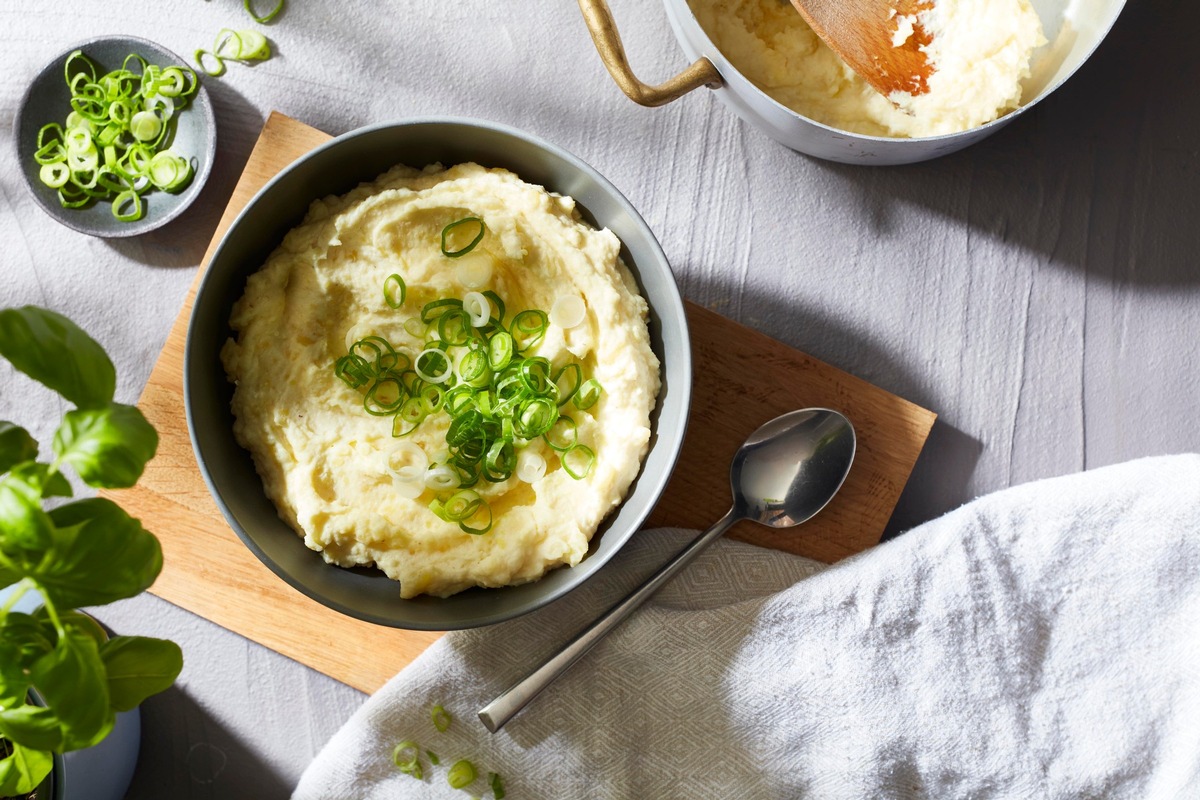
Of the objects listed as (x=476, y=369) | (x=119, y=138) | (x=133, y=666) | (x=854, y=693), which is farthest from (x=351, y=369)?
(x=854, y=693)

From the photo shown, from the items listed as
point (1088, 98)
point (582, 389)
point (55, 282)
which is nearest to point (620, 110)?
point (582, 389)

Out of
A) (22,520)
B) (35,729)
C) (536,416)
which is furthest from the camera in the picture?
(536,416)

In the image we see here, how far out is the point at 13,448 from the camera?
100 cm

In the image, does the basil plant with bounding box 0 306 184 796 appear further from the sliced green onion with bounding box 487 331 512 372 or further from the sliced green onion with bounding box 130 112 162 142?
the sliced green onion with bounding box 130 112 162 142

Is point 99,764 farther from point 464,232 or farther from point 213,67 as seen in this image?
point 213,67

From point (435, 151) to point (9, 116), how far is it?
1.09 m

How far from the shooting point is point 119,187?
203 cm

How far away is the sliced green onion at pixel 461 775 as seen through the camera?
5.98 feet

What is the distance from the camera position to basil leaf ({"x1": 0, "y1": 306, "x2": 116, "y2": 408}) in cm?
96

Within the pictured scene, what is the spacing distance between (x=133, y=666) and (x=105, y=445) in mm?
332

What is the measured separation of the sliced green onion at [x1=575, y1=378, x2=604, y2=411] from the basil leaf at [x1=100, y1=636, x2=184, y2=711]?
2.50ft

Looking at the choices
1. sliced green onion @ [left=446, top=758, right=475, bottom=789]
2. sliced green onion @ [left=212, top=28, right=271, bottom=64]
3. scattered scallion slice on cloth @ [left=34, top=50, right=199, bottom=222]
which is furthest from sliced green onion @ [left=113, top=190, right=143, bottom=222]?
sliced green onion @ [left=446, top=758, right=475, bottom=789]

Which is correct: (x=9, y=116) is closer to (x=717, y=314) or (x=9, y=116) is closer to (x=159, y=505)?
(x=159, y=505)

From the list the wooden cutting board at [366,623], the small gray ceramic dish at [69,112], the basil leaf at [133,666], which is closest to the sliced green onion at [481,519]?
the wooden cutting board at [366,623]
